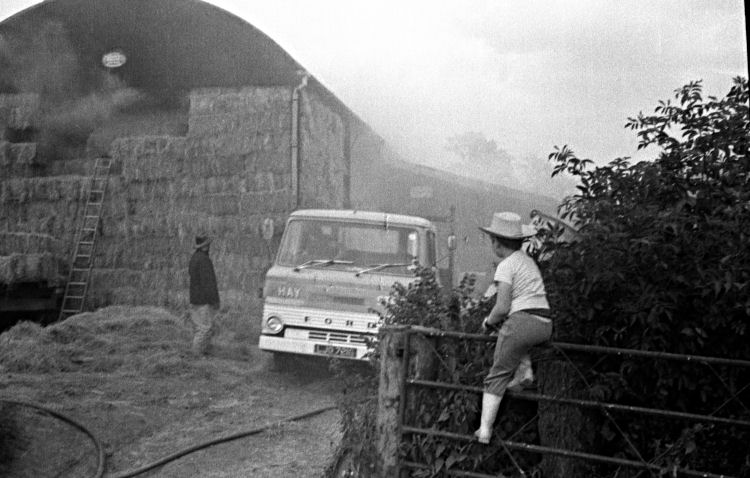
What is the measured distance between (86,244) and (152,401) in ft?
26.0

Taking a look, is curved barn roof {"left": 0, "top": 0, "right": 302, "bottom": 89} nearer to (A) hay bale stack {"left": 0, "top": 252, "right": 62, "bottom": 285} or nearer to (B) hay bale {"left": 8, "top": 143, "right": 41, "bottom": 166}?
(B) hay bale {"left": 8, "top": 143, "right": 41, "bottom": 166}

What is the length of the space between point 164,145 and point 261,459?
410 inches

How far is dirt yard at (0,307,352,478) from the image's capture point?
686 centimetres

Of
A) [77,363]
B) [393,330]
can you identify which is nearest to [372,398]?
[393,330]

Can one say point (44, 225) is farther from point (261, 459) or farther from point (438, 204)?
point (438, 204)

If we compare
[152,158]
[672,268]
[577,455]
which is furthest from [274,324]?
[152,158]

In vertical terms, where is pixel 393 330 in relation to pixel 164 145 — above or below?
below

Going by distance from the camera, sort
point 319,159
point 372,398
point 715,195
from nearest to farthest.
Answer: point 715,195, point 372,398, point 319,159

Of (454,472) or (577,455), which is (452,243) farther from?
(577,455)

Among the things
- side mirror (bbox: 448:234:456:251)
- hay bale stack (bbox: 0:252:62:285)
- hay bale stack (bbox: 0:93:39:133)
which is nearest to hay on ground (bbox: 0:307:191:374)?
hay bale stack (bbox: 0:252:62:285)

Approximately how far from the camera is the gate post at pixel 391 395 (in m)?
4.69

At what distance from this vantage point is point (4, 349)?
1053 centimetres

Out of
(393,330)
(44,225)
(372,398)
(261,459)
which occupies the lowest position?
(261,459)

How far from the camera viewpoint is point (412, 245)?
9812 mm
